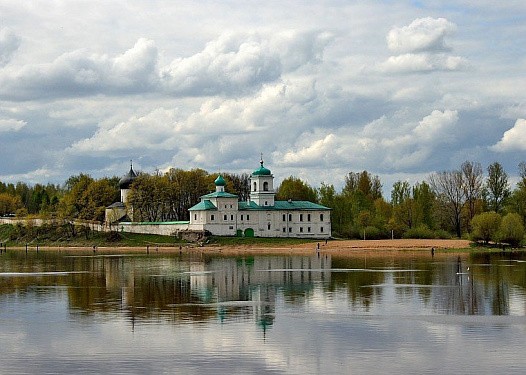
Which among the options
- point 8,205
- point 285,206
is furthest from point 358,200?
point 8,205

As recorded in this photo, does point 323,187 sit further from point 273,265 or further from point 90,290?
point 90,290

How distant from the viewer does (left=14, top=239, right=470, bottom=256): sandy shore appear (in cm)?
9525

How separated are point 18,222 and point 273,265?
235ft

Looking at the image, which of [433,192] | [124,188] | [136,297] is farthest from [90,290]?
[124,188]

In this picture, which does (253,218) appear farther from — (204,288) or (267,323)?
(267,323)

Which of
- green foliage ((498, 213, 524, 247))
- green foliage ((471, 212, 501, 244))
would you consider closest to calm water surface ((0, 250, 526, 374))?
green foliage ((498, 213, 524, 247))

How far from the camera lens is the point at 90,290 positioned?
158 ft

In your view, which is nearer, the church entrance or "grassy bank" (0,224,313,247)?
"grassy bank" (0,224,313,247)

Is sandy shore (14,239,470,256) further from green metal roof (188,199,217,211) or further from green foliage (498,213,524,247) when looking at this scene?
green metal roof (188,199,217,211)

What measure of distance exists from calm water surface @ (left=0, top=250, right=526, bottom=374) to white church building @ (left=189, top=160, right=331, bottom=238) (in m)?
57.5

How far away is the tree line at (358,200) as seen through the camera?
11369 cm

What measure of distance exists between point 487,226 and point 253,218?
1419 inches

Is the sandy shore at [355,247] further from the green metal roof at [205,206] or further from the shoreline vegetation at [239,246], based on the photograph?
the green metal roof at [205,206]

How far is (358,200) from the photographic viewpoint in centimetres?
12619
